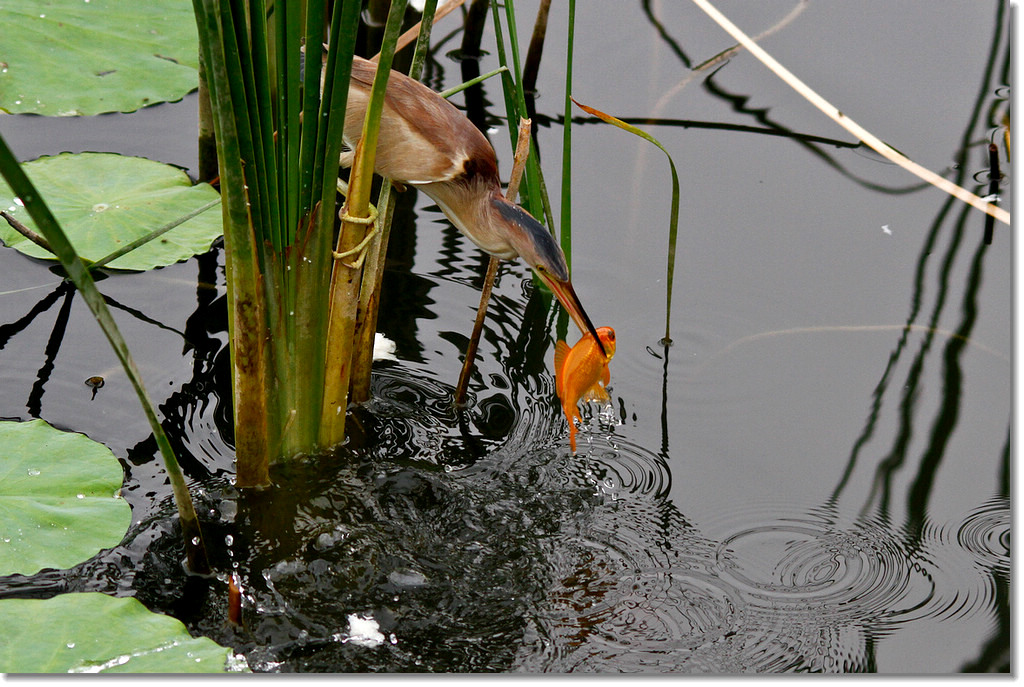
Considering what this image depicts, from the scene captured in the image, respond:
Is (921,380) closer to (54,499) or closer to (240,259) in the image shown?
(240,259)

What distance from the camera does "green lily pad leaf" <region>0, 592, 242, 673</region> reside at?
1604 millimetres

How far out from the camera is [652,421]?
2680 millimetres

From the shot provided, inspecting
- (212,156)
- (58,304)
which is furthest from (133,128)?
(58,304)

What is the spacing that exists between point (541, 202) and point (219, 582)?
3.84 feet

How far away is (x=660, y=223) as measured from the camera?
333 centimetres

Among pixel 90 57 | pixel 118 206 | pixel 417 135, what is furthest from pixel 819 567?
pixel 90 57

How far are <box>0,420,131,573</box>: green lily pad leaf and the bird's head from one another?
1.00m

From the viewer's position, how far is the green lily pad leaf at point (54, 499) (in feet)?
6.23

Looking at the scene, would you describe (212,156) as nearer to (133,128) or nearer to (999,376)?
(133,128)

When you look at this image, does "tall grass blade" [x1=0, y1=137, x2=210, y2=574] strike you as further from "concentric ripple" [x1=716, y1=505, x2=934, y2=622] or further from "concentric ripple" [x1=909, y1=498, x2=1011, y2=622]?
"concentric ripple" [x1=909, y1=498, x2=1011, y2=622]

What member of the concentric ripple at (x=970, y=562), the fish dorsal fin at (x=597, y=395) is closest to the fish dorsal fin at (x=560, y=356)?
the fish dorsal fin at (x=597, y=395)

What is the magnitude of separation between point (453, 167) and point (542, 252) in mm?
307

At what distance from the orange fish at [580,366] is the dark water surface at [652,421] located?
205 millimetres

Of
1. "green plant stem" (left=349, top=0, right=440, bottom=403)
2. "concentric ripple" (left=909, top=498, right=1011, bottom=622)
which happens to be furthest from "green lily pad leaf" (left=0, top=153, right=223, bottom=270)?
Answer: "concentric ripple" (left=909, top=498, right=1011, bottom=622)
